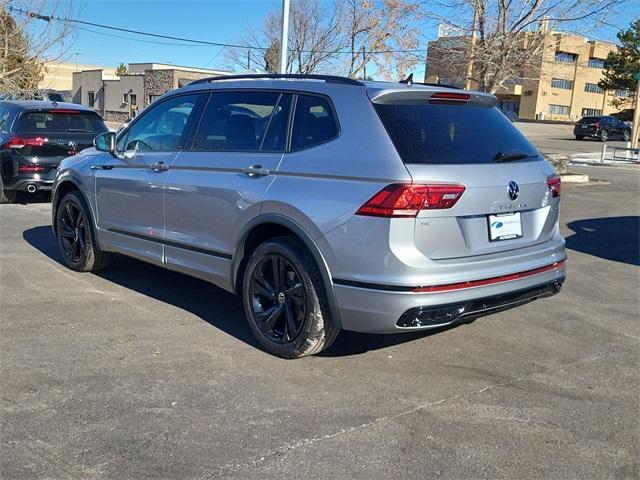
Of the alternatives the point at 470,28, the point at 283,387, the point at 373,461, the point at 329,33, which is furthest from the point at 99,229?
the point at 329,33

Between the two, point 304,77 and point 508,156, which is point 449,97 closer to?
point 508,156

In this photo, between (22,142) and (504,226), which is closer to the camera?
(504,226)

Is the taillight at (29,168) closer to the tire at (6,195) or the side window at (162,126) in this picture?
the tire at (6,195)

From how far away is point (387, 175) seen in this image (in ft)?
12.6

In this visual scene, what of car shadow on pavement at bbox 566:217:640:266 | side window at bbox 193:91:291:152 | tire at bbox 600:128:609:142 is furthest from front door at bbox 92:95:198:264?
tire at bbox 600:128:609:142

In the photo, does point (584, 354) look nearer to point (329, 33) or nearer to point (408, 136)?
point (408, 136)

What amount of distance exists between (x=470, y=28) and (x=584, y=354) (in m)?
12.7

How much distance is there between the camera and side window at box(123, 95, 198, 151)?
215 inches

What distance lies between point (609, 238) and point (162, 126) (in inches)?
268

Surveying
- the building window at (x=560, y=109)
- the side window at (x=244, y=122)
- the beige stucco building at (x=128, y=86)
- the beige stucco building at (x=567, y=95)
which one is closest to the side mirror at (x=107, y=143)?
the side window at (x=244, y=122)

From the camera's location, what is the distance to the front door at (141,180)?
17.8 ft

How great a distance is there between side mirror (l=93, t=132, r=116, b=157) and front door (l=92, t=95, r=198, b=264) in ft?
0.22

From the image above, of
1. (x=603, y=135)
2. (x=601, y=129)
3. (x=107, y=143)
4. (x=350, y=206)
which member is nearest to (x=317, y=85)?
(x=350, y=206)

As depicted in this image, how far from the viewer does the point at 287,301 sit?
4.46m
